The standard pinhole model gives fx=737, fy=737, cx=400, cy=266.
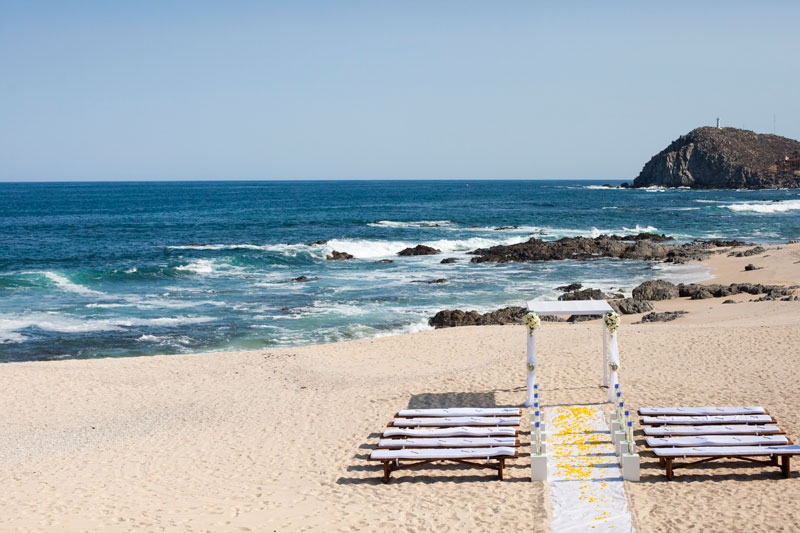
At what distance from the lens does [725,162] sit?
412ft

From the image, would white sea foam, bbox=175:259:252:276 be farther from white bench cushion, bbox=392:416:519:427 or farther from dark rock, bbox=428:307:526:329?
white bench cushion, bbox=392:416:519:427

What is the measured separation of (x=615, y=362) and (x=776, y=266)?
79.5 ft

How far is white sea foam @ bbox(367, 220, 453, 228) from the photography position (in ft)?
209

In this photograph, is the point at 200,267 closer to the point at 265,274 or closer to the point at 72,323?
the point at 265,274

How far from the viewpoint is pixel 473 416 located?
42.1 ft

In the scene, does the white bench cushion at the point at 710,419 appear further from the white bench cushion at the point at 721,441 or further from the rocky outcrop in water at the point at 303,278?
the rocky outcrop in water at the point at 303,278

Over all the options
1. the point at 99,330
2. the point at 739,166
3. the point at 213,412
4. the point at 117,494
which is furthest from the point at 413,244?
the point at 739,166

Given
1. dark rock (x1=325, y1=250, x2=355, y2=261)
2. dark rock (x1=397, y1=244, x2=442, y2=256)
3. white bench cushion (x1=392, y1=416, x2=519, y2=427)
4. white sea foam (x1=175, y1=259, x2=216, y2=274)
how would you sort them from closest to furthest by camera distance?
white bench cushion (x1=392, y1=416, x2=519, y2=427)
white sea foam (x1=175, y1=259, x2=216, y2=274)
dark rock (x1=325, y1=250, x2=355, y2=261)
dark rock (x1=397, y1=244, x2=442, y2=256)

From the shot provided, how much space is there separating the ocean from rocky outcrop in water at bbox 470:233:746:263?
5.10 ft

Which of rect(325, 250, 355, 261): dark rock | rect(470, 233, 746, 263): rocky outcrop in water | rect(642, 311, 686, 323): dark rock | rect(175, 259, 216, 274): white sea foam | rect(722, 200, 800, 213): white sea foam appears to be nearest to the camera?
rect(642, 311, 686, 323): dark rock

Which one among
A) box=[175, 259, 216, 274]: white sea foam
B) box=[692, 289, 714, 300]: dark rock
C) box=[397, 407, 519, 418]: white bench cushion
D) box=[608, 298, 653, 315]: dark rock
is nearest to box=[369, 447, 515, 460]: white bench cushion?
box=[397, 407, 519, 418]: white bench cushion

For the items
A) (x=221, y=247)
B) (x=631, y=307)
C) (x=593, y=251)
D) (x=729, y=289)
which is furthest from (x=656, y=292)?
(x=221, y=247)

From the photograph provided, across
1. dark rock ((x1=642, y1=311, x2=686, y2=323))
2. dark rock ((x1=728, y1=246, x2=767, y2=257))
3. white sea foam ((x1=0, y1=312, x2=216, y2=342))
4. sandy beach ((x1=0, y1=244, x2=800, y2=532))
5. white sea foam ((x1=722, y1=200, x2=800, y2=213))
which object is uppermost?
white sea foam ((x1=722, y1=200, x2=800, y2=213))

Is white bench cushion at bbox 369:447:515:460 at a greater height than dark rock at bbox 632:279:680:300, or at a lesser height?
lesser
